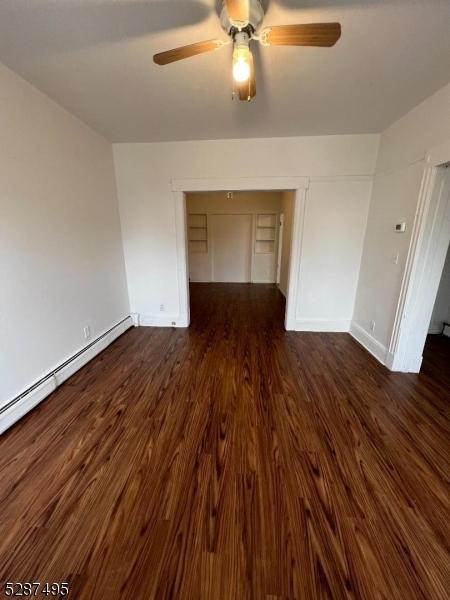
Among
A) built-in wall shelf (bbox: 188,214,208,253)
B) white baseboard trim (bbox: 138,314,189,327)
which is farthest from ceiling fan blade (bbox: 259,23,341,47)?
built-in wall shelf (bbox: 188,214,208,253)

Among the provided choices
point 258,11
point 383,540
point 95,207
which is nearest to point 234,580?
point 383,540

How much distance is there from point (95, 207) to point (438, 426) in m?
3.87

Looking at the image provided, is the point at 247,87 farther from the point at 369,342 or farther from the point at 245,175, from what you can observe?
the point at 369,342

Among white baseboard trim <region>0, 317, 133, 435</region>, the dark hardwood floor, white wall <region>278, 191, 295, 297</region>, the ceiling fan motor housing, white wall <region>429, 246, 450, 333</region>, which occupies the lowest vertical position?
the dark hardwood floor

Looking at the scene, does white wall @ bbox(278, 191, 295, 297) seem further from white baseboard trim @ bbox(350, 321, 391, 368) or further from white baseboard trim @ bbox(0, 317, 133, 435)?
white baseboard trim @ bbox(0, 317, 133, 435)

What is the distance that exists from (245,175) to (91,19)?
6.37 feet

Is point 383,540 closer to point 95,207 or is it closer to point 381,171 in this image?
point 381,171

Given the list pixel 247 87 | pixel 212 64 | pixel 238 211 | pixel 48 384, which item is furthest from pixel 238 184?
pixel 238 211

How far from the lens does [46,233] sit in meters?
2.04

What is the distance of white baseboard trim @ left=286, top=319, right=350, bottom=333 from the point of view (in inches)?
131

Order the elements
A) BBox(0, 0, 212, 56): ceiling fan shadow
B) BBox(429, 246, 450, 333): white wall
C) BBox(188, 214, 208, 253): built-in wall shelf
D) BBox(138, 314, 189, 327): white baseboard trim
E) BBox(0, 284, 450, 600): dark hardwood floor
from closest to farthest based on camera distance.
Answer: BBox(0, 284, 450, 600): dark hardwood floor < BBox(0, 0, 212, 56): ceiling fan shadow < BBox(429, 246, 450, 333): white wall < BBox(138, 314, 189, 327): white baseboard trim < BBox(188, 214, 208, 253): built-in wall shelf

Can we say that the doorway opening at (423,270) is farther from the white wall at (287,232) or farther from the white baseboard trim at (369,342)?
the white wall at (287,232)

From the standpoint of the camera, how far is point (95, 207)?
271cm

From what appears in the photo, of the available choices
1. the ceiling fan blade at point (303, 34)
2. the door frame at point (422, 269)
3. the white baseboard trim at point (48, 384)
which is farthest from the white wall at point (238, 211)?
the ceiling fan blade at point (303, 34)
